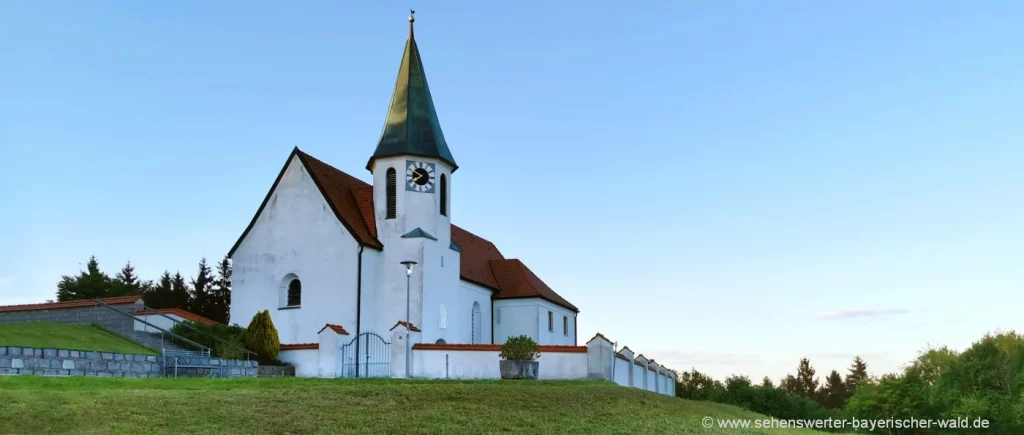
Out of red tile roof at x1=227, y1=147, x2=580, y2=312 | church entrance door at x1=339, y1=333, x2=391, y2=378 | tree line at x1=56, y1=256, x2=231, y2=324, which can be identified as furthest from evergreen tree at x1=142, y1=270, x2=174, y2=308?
church entrance door at x1=339, y1=333, x2=391, y2=378

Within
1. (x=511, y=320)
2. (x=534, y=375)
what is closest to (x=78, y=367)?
(x=534, y=375)

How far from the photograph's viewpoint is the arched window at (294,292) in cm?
3397

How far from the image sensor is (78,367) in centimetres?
2141

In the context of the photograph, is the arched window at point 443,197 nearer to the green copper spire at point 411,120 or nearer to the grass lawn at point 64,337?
the green copper spire at point 411,120

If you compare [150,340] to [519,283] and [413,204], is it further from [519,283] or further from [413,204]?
[519,283]

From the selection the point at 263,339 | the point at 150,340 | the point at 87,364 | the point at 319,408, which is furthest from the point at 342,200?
the point at 319,408

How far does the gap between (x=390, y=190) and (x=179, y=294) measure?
23.4m

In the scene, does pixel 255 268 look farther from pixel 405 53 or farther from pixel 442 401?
pixel 442 401

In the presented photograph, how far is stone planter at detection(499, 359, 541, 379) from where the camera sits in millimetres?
25562

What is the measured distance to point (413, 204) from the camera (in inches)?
1364

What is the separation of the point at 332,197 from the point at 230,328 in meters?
6.60

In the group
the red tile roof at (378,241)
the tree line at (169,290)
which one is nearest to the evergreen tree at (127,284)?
the tree line at (169,290)

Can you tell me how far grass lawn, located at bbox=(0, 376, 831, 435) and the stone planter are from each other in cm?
349

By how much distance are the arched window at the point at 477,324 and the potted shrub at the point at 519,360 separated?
15.6 m
